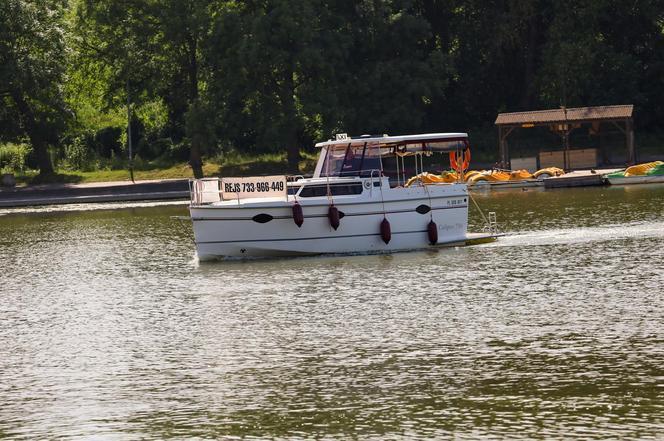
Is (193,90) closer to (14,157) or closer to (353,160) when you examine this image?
(14,157)

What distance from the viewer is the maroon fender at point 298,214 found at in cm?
3738

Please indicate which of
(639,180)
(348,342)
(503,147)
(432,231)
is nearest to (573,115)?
(503,147)

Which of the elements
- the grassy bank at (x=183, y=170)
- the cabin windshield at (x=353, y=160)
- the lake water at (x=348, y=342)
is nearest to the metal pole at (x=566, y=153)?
the grassy bank at (x=183, y=170)

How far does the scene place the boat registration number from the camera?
1494 inches

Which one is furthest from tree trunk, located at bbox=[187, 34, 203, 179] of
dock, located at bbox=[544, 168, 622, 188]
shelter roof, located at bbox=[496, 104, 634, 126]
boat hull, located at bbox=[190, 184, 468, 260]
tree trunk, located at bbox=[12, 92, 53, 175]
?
boat hull, located at bbox=[190, 184, 468, 260]

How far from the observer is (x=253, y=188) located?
38594 mm

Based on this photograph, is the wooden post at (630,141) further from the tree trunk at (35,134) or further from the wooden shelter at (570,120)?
the tree trunk at (35,134)

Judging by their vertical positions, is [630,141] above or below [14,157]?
below

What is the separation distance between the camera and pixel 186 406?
20.3 m

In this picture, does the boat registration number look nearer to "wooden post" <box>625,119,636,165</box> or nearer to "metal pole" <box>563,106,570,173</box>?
"metal pole" <box>563,106,570,173</box>

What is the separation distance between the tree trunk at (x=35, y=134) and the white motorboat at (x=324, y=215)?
4271cm

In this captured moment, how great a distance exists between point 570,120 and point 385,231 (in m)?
33.2

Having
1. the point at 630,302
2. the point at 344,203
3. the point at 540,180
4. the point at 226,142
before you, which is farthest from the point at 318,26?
the point at 630,302

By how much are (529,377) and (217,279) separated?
15522 mm
